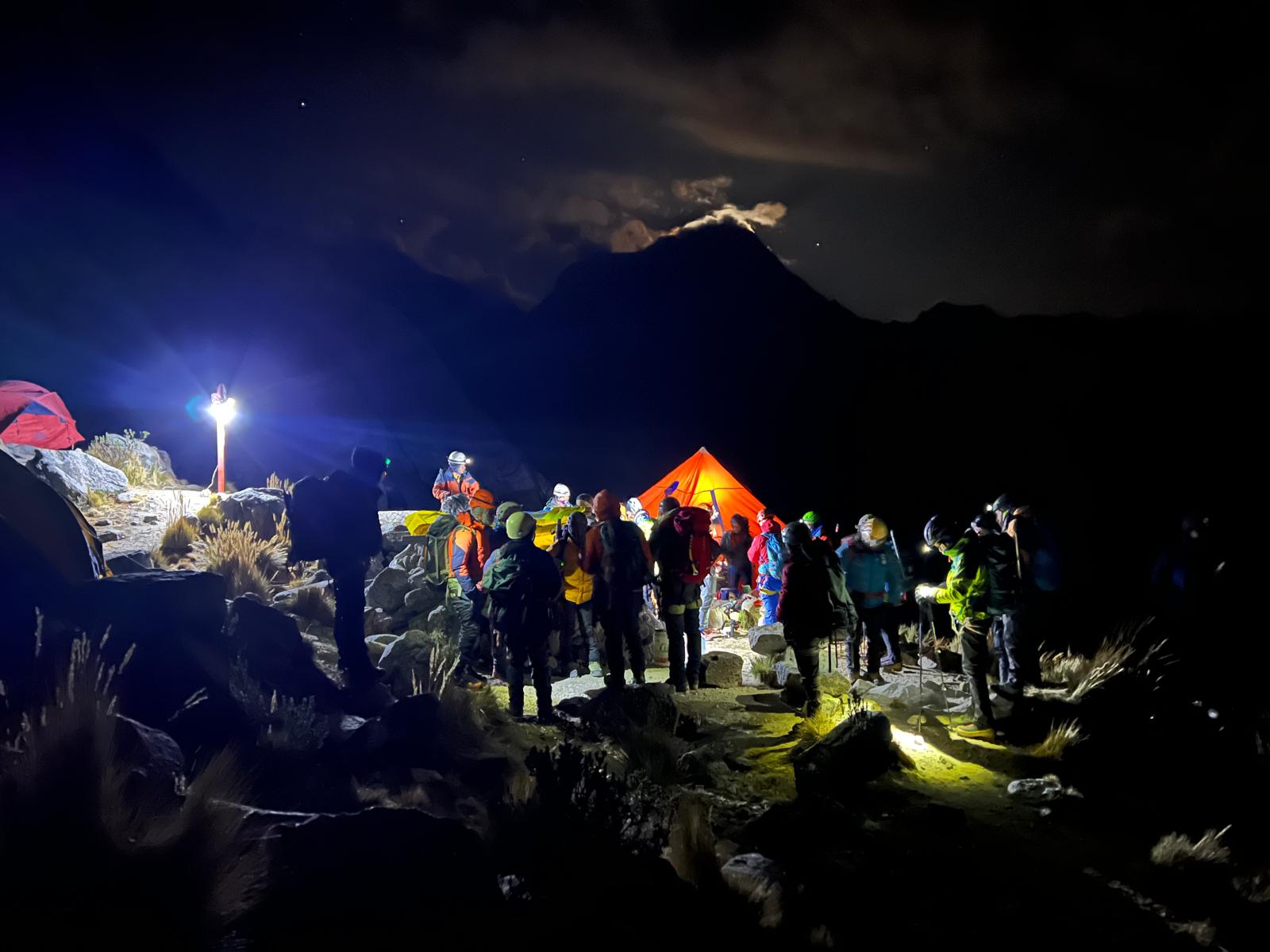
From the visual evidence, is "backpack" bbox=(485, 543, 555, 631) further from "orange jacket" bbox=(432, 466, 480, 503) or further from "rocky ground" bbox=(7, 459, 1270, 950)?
"orange jacket" bbox=(432, 466, 480, 503)

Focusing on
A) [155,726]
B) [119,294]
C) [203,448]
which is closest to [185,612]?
[155,726]

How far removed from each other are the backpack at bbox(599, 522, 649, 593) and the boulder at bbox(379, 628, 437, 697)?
2184mm

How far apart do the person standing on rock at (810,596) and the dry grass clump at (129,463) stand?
1380 cm

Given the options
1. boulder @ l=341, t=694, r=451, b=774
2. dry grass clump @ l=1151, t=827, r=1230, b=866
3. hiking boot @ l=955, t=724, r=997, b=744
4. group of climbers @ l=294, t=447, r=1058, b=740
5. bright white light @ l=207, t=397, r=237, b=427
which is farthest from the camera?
bright white light @ l=207, t=397, r=237, b=427

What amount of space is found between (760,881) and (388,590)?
24.3 ft

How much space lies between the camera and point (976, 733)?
663 cm

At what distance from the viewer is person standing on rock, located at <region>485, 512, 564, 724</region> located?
6.45m

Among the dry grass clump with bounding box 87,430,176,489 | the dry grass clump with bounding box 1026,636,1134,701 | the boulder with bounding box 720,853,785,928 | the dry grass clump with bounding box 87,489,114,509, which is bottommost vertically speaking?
the boulder with bounding box 720,853,785,928

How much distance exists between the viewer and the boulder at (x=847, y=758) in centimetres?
528

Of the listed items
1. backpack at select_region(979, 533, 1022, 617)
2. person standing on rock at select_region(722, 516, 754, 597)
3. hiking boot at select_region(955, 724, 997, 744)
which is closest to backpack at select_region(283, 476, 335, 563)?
backpack at select_region(979, 533, 1022, 617)

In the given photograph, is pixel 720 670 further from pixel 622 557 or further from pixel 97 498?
pixel 97 498

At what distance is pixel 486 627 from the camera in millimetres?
7730

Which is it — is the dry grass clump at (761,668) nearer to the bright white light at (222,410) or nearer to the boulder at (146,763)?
the boulder at (146,763)

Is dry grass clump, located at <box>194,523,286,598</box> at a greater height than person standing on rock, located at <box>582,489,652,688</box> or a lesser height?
greater
